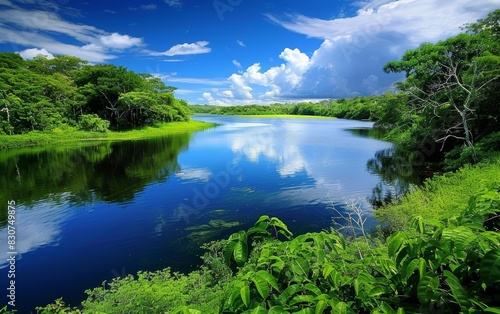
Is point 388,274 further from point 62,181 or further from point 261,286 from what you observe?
point 62,181

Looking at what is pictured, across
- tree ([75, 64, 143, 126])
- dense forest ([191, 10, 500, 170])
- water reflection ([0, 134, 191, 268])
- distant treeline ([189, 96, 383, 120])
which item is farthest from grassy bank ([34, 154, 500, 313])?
distant treeline ([189, 96, 383, 120])

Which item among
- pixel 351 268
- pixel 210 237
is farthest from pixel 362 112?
pixel 351 268

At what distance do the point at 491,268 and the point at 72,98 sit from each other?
206 ft

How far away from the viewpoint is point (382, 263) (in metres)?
2.20

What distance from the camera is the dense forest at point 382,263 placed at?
5.37ft

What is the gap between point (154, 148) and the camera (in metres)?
37.6

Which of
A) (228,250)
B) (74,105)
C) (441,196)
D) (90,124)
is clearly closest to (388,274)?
(228,250)

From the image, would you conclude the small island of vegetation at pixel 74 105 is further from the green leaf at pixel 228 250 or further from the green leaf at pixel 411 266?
the green leaf at pixel 411 266

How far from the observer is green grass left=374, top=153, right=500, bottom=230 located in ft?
37.1

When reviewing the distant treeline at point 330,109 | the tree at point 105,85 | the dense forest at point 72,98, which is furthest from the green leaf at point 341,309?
the distant treeline at point 330,109

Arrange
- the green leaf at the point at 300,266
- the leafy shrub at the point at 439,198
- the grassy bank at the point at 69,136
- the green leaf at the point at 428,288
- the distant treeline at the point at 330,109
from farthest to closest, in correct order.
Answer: the distant treeline at the point at 330,109, the grassy bank at the point at 69,136, the leafy shrub at the point at 439,198, the green leaf at the point at 300,266, the green leaf at the point at 428,288

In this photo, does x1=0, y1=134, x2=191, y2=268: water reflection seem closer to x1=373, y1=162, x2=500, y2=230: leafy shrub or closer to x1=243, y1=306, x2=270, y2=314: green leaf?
x1=243, y1=306, x2=270, y2=314: green leaf

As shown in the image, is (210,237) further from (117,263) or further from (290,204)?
(290,204)

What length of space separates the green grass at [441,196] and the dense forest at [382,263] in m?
0.07
